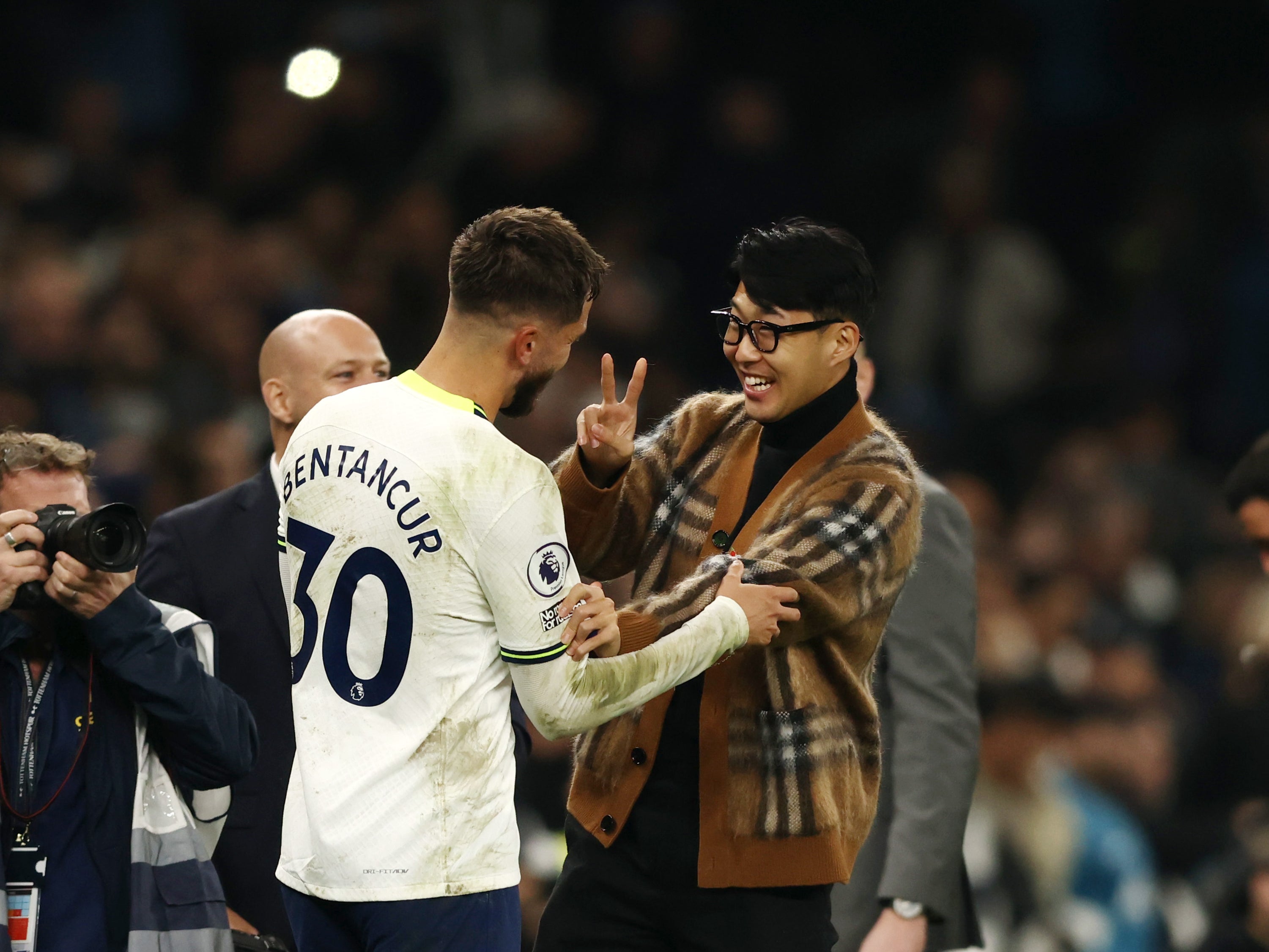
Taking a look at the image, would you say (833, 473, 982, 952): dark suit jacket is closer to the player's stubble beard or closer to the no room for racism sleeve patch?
the player's stubble beard

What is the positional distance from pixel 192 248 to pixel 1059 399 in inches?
157

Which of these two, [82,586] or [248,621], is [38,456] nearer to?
[82,586]

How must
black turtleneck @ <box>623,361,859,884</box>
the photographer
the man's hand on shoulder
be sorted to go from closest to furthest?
the photographer → black turtleneck @ <box>623,361,859,884</box> → the man's hand on shoulder

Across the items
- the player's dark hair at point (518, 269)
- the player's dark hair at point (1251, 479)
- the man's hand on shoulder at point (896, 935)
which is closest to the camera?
the player's dark hair at point (518, 269)

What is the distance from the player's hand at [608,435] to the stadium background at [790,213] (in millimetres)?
3425

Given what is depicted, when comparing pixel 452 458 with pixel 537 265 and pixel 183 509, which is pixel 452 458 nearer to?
pixel 537 265

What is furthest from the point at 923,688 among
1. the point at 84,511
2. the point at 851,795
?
the point at 84,511

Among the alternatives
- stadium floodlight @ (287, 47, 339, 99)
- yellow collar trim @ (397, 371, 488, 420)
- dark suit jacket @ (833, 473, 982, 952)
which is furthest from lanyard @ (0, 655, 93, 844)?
stadium floodlight @ (287, 47, 339, 99)

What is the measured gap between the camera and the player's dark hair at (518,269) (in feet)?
8.29

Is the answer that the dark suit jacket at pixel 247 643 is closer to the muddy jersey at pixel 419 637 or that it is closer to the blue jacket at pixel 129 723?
the blue jacket at pixel 129 723

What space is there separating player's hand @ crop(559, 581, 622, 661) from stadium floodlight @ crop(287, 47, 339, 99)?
18.5ft

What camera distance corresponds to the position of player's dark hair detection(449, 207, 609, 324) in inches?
99.5

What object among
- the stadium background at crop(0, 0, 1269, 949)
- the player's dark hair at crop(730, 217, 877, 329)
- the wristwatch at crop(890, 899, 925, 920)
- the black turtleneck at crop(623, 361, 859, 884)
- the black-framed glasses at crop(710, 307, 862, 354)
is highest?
the stadium background at crop(0, 0, 1269, 949)

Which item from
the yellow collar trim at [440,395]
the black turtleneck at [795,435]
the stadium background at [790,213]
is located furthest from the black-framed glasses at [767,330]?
the stadium background at [790,213]
